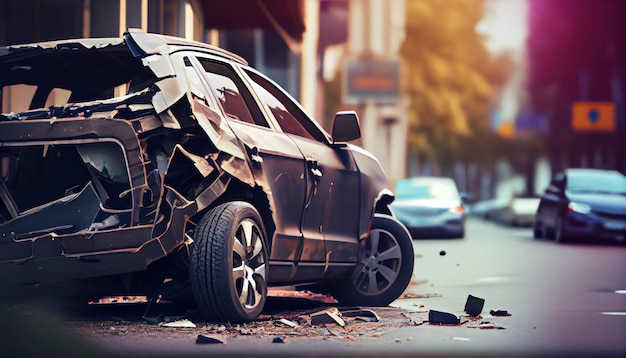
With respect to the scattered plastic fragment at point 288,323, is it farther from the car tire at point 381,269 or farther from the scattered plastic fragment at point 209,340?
the car tire at point 381,269

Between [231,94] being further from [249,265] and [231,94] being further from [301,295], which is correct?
[301,295]

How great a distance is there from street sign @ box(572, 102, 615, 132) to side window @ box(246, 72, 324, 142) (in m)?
49.7

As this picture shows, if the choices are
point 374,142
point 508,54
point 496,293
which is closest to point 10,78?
point 496,293

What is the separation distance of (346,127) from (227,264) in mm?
2181

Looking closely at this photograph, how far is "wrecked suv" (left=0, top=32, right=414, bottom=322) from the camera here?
718cm

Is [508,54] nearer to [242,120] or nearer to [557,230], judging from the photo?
[557,230]

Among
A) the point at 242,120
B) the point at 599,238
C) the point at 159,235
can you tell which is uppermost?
the point at 242,120

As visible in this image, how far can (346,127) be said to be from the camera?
9117mm

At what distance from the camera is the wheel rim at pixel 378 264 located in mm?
9641

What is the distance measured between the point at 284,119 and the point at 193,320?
68.0 inches

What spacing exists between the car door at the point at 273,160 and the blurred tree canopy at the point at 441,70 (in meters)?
38.5

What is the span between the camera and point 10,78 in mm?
8273

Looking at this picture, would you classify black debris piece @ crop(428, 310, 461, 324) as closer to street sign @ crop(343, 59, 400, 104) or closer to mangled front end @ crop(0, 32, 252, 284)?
mangled front end @ crop(0, 32, 252, 284)

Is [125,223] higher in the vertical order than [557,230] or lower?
higher
